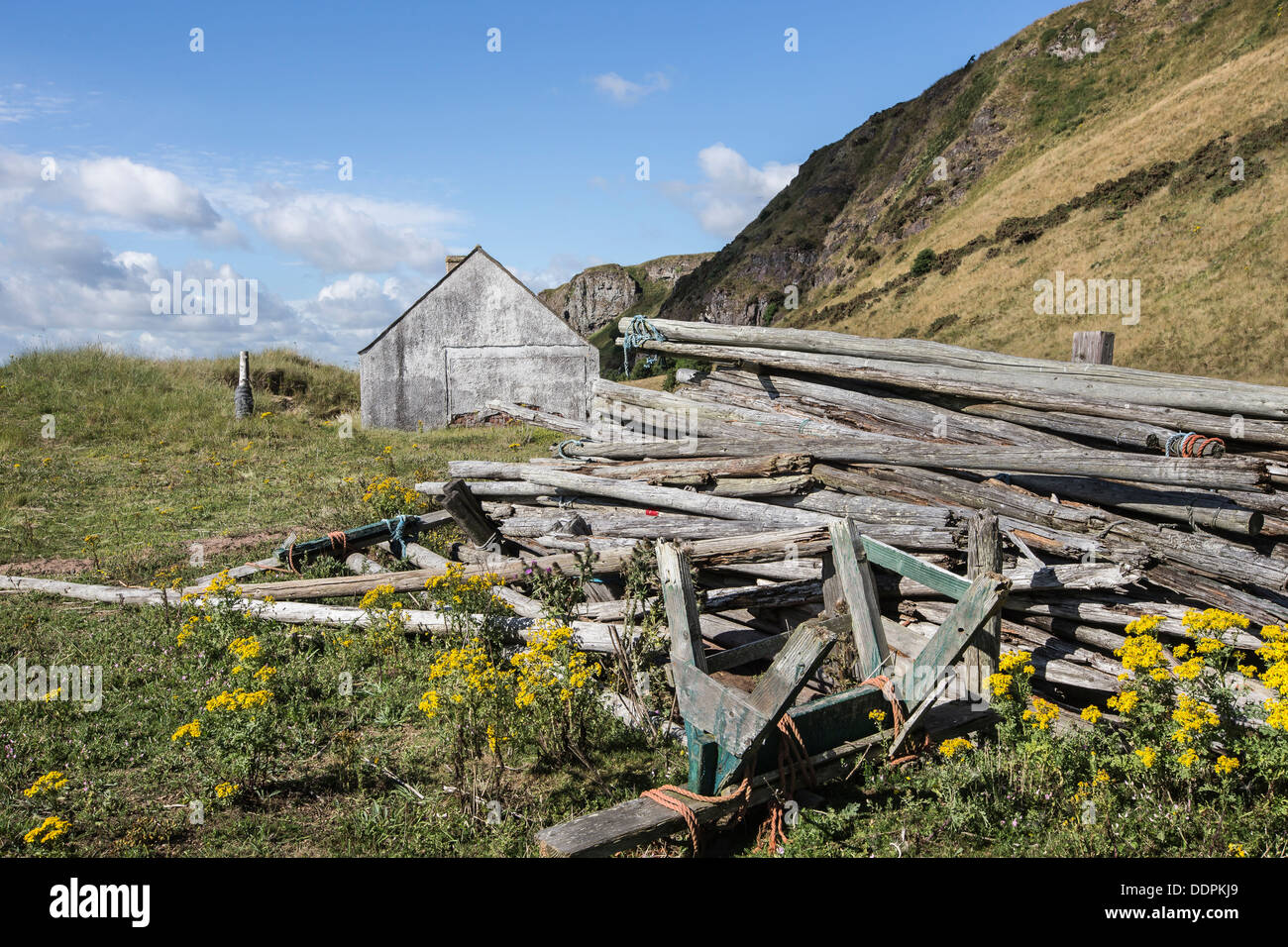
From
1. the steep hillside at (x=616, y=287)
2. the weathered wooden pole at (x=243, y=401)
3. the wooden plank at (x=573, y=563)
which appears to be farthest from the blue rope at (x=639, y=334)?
the steep hillside at (x=616, y=287)

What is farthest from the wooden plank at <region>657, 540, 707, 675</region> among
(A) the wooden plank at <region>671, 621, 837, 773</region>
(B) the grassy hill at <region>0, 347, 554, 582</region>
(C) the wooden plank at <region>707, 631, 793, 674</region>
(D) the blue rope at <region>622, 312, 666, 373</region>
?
(B) the grassy hill at <region>0, 347, 554, 582</region>

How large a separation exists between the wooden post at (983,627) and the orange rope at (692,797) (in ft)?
6.34

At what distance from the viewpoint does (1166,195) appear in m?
41.6

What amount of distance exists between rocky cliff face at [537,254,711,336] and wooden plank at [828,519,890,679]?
158107mm

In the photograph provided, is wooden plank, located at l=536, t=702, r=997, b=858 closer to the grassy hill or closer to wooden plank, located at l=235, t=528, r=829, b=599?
wooden plank, located at l=235, t=528, r=829, b=599

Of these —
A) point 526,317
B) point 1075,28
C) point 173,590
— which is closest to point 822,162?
point 1075,28

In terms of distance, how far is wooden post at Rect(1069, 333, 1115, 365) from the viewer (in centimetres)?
785

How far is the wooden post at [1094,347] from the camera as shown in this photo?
7.85 m

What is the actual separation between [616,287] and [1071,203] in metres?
123

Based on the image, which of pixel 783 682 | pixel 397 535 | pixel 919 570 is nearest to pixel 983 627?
pixel 919 570

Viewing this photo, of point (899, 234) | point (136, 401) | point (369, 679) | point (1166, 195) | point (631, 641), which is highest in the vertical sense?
point (899, 234)

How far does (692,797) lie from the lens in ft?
14.0

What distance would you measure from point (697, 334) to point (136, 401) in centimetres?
1791
